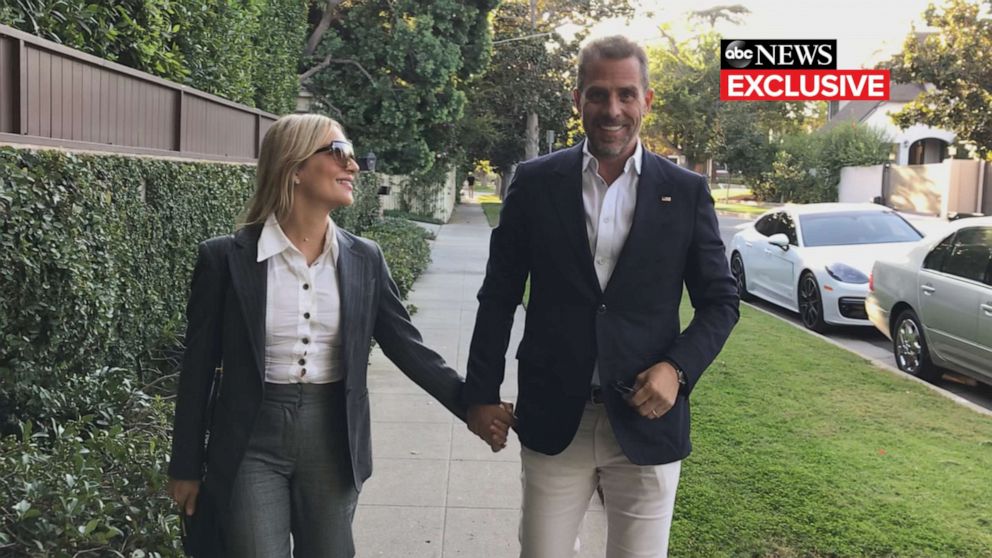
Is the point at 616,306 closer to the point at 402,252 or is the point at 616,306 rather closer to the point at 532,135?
the point at 402,252

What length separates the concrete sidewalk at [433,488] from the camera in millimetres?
4422

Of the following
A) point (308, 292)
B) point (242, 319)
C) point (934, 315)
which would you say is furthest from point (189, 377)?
point (934, 315)

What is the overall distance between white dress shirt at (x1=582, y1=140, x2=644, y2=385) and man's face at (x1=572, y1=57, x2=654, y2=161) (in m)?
0.06

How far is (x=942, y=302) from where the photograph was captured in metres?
7.76

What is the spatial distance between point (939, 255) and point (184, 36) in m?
7.30

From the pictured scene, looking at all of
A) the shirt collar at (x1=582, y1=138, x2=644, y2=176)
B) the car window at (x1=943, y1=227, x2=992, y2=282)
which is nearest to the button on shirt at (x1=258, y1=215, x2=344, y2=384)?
the shirt collar at (x1=582, y1=138, x2=644, y2=176)

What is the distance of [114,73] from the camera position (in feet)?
21.6

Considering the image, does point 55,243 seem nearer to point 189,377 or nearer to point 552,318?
point 189,377

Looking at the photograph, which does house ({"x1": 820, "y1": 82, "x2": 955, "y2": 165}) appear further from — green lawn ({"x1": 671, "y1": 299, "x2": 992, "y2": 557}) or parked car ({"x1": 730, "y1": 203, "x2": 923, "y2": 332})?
green lawn ({"x1": 671, "y1": 299, "x2": 992, "y2": 557})

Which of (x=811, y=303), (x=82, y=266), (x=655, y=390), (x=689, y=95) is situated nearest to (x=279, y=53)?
(x=811, y=303)

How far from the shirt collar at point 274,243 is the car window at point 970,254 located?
649 centimetres

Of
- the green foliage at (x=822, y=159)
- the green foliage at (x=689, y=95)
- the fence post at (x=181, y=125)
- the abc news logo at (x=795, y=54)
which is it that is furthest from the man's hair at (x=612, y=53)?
the green foliage at (x=689, y=95)

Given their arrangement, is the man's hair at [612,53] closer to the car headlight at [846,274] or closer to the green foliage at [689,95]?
the car headlight at [846,274]

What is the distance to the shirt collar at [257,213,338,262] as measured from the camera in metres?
2.56
